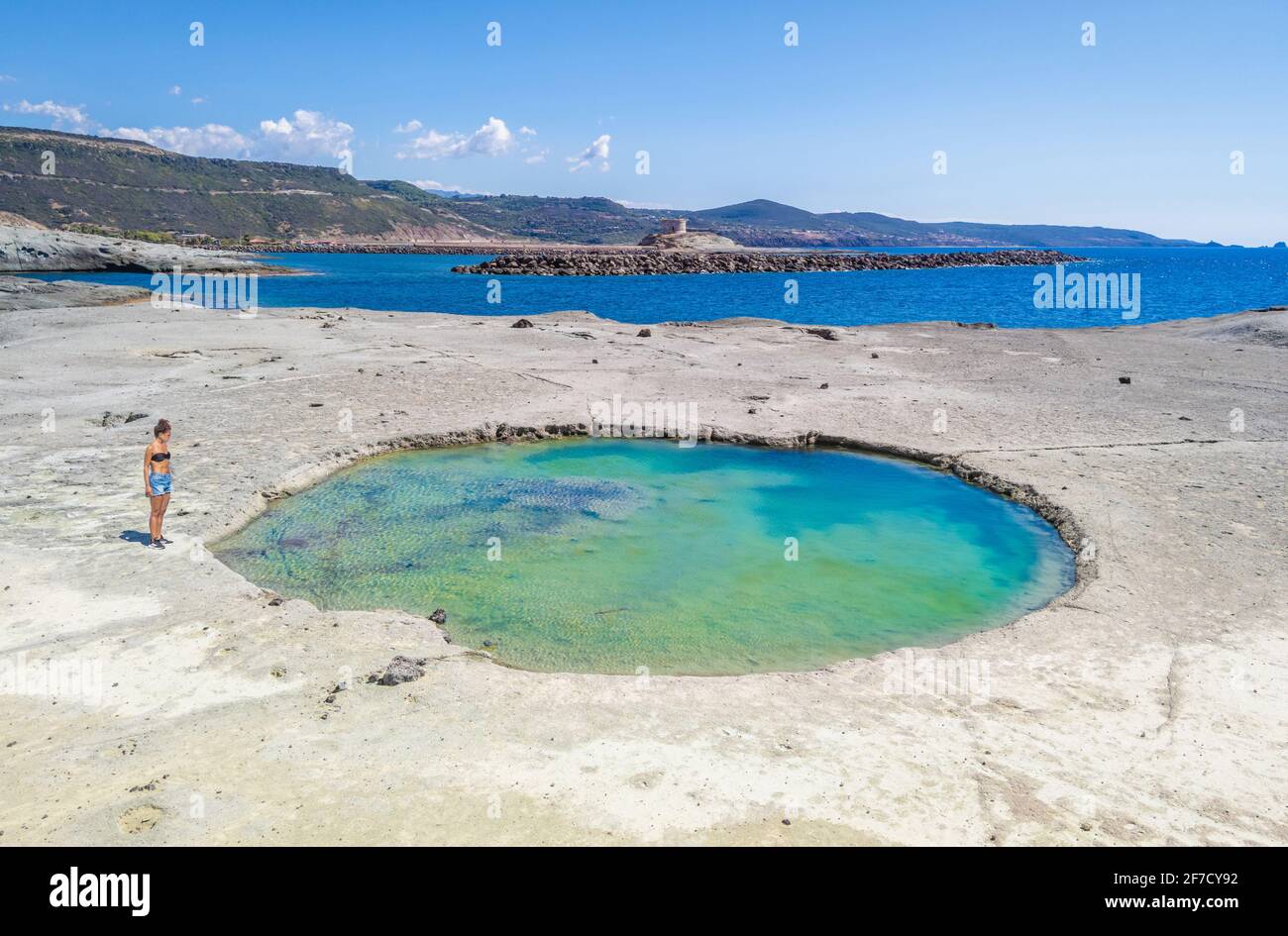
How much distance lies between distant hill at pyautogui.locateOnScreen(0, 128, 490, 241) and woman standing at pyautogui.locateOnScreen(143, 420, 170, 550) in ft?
386

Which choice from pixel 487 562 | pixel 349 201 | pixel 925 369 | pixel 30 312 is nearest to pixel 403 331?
pixel 30 312

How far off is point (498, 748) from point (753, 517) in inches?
297

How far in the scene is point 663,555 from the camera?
437 inches

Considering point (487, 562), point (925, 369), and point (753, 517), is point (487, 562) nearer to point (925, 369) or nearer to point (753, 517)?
point (753, 517)

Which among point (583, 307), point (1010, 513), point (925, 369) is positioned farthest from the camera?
point (583, 307)

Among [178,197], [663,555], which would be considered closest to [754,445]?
[663,555]

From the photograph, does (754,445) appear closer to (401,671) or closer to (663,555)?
(663,555)

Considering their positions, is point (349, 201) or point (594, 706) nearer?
point (594, 706)

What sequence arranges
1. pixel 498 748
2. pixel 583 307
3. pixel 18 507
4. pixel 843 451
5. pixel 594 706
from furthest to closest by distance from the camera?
pixel 583 307
pixel 843 451
pixel 18 507
pixel 594 706
pixel 498 748

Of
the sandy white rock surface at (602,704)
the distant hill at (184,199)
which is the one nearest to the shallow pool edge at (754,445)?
the sandy white rock surface at (602,704)

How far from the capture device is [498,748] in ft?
19.2

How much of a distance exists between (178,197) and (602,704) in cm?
15581

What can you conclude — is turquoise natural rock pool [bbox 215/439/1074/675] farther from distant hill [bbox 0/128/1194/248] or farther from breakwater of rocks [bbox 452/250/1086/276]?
distant hill [bbox 0/128/1194/248]

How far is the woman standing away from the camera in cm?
938
